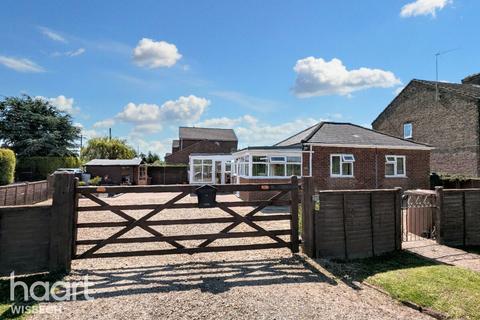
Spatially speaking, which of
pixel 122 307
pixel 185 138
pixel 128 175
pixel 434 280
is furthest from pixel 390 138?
pixel 185 138

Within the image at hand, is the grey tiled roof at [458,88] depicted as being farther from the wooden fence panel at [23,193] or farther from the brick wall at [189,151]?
the wooden fence panel at [23,193]

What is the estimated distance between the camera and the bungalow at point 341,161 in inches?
589

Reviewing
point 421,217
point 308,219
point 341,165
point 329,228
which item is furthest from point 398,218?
point 341,165

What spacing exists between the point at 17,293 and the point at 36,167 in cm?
2816

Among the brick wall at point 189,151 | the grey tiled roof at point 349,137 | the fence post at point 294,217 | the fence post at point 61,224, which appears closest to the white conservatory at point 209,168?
the grey tiled roof at point 349,137

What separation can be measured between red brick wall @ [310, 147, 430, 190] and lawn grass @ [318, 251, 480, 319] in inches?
378

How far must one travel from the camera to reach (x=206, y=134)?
45375mm

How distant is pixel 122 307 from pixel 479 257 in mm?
7319

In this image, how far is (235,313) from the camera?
361 cm

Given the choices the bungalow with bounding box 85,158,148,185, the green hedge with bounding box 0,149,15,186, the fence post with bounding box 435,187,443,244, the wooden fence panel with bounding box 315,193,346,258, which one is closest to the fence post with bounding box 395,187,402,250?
the wooden fence panel with bounding box 315,193,346,258

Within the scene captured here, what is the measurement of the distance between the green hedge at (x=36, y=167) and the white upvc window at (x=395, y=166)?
2820cm

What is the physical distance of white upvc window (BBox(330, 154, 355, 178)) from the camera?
15.9m

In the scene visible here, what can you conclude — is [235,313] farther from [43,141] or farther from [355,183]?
[43,141]

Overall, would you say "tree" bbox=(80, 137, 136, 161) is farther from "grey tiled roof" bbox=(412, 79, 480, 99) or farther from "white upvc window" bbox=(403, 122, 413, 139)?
"grey tiled roof" bbox=(412, 79, 480, 99)
